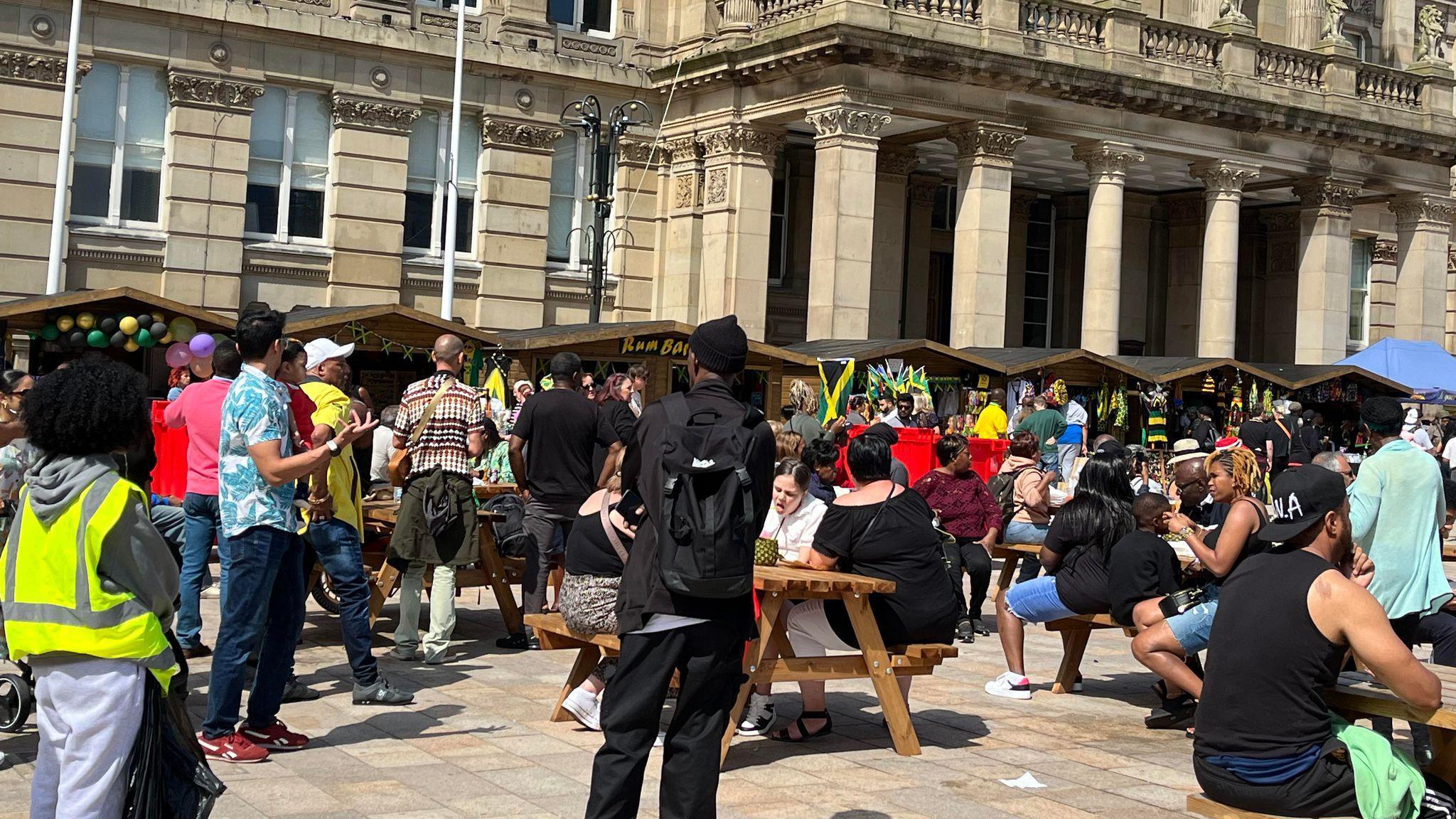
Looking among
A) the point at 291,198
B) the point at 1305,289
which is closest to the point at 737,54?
the point at 291,198

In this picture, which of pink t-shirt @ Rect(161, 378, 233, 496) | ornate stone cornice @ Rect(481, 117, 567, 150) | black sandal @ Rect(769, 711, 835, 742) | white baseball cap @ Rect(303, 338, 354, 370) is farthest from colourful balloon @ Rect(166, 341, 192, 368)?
black sandal @ Rect(769, 711, 835, 742)

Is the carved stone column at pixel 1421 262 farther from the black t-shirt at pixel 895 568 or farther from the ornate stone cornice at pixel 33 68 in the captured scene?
the black t-shirt at pixel 895 568

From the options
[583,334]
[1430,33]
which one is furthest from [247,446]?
[1430,33]

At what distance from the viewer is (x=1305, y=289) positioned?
34.5 metres

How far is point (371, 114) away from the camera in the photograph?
2875 centimetres

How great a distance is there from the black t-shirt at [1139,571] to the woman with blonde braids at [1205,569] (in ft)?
0.55

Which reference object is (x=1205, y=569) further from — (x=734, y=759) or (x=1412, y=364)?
(x=1412, y=364)

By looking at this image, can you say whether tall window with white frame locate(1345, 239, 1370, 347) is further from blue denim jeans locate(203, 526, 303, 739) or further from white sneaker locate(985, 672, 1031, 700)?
→ blue denim jeans locate(203, 526, 303, 739)

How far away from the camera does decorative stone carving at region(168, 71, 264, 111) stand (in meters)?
27.0

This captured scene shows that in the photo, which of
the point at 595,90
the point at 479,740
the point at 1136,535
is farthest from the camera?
the point at 595,90

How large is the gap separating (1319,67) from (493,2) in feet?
57.6

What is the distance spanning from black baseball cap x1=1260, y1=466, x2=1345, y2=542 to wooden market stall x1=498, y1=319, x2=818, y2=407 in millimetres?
15715

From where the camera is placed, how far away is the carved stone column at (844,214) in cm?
2723

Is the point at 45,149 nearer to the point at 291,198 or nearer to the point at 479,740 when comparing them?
the point at 291,198
